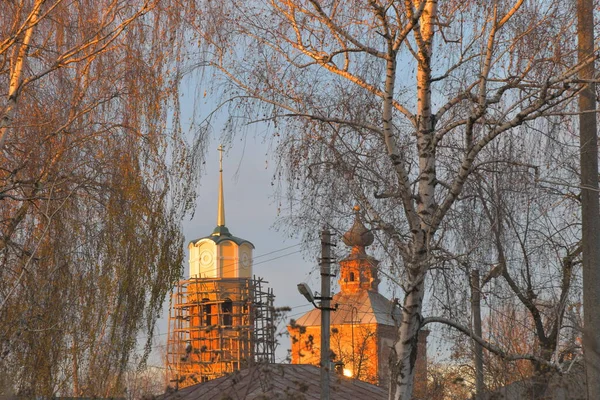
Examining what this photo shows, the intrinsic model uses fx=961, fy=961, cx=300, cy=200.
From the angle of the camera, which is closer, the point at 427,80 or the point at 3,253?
the point at 427,80

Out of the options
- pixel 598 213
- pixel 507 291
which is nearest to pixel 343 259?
pixel 507 291

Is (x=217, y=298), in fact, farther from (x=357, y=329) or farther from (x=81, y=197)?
(x=81, y=197)

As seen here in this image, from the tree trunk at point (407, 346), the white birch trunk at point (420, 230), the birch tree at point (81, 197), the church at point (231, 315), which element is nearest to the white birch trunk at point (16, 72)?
the birch tree at point (81, 197)

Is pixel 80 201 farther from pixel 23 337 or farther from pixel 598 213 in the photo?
pixel 598 213

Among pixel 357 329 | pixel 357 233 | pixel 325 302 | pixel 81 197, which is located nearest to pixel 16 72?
pixel 81 197

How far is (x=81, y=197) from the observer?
10.5 metres

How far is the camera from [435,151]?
878 cm

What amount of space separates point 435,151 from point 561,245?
12.0 ft

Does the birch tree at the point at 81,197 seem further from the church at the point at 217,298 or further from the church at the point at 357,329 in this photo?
the church at the point at 217,298

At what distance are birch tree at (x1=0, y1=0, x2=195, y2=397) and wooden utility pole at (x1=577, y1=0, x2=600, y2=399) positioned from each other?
4.43m

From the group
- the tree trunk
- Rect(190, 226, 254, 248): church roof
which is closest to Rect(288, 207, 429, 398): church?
the tree trunk

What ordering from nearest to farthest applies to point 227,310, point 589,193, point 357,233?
point 357,233 < point 589,193 < point 227,310

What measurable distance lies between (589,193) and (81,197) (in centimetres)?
537

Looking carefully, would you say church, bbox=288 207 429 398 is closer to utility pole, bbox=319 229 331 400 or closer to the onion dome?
the onion dome
